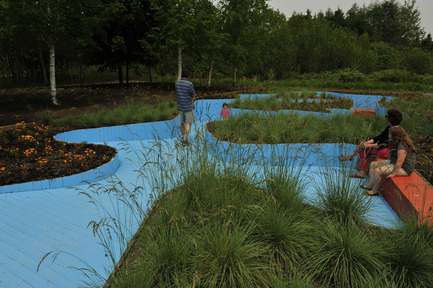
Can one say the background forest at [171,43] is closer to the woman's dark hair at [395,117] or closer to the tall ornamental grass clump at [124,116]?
the tall ornamental grass clump at [124,116]

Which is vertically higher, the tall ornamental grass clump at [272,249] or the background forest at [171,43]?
the background forest at [171,43]

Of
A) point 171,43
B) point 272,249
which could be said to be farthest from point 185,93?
point 171,43

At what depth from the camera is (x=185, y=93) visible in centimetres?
612

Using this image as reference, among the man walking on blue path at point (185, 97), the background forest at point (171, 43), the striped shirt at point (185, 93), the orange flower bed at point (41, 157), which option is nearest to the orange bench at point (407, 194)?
the man walking on blue path at point (185, 97)

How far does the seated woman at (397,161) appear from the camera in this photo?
3.58 metres

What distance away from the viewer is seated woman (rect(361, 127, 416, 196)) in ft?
11.8

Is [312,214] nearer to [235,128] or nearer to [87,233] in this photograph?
[87,233]

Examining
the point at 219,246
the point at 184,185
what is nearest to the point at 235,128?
the point at 184,185

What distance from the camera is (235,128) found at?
6.23m

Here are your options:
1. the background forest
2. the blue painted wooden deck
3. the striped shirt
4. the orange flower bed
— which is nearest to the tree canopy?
the background forest

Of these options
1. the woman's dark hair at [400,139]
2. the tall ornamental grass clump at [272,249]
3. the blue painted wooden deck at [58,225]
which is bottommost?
the blue painted wooden deck at [58,225]

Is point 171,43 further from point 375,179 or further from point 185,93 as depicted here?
point 375,179

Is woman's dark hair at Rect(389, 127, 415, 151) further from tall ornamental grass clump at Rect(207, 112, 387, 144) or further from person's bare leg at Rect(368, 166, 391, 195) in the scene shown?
tall ornamental grass clump at Rect(207, 112, 387, 144)

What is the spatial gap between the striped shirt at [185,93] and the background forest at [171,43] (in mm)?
6256
